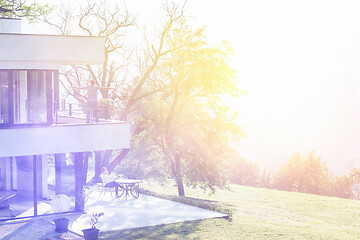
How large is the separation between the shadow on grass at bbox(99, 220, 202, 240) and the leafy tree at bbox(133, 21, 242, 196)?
11141 millimetres

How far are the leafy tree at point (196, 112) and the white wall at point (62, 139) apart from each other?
9551mm

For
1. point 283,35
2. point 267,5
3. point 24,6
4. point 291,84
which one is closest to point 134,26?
point 24,6

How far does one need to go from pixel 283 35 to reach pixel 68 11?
94.7 meters

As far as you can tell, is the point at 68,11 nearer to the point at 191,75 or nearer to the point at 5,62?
the point at 191,75

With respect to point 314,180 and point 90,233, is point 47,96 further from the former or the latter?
point 314,180

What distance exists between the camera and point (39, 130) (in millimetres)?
15516

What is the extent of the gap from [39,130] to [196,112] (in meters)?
12.8

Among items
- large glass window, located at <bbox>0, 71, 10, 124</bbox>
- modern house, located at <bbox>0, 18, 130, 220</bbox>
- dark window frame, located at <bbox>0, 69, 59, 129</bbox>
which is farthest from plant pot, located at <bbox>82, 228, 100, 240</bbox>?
large glass window, located at <bbox>0, 71, 10, 124</bbox>

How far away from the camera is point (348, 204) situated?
104 feet

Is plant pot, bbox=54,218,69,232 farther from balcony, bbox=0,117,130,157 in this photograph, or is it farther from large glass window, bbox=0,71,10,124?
large glass window, bbox=0,71,10,124

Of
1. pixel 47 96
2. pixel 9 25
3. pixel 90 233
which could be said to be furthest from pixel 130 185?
pixel 9 25

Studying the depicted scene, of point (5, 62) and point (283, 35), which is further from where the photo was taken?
point (283, 35)

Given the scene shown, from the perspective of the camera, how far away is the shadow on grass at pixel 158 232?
1449 cm

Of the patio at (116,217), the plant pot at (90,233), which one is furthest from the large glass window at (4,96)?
the plant pot at (90,233)
